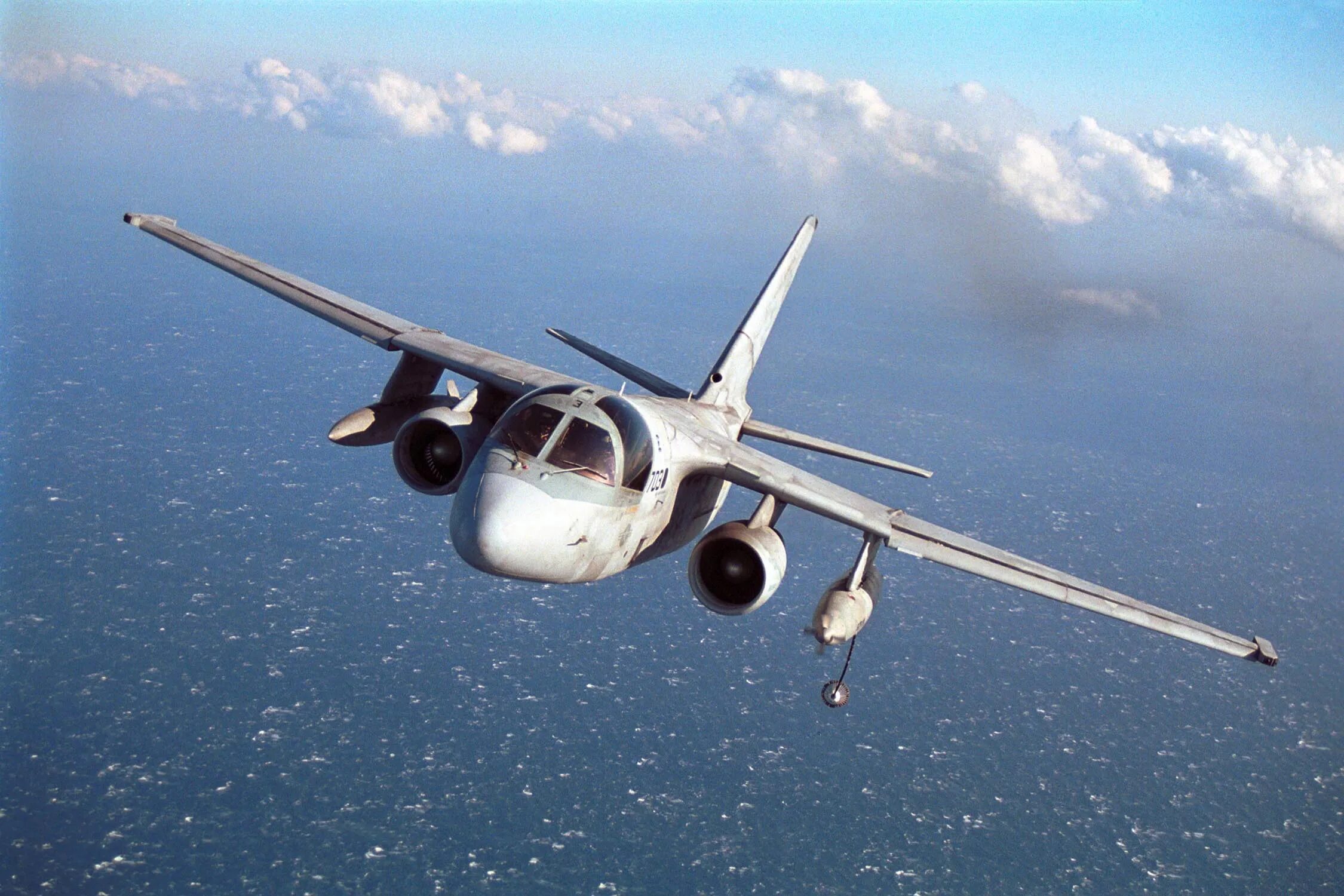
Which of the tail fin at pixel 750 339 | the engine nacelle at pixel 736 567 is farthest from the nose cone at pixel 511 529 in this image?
the tail fin at pixel 750 339

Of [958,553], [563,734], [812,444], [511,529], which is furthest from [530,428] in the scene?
[563,734]

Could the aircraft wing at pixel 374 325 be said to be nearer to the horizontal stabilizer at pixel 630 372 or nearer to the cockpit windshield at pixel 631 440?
the cockpit windshield at pixel 631 440

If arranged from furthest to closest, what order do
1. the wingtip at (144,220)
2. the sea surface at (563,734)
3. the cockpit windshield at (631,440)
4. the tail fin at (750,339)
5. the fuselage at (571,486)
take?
the sea surface at (563,734), the tail fin at (750,339), the wingtip at (144,220), the cockpit windshield at (631,440), the fuselage at (571,486)

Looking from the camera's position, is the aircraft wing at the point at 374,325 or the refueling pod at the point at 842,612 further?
the aircraft wing at the point at 374,325

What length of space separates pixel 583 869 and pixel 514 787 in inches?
585

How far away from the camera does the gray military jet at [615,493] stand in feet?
70.7

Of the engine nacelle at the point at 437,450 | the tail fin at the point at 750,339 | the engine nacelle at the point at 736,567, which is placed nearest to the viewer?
the engine nacelle at the point at 736,567

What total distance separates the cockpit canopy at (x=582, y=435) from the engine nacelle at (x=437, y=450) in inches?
160

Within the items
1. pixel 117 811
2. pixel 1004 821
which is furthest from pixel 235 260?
pixel 1004 821

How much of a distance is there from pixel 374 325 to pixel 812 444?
15.1m

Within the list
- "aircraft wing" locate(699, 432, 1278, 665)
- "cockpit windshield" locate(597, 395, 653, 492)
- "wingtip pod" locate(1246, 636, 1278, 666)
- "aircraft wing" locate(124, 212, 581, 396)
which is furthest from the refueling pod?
"wingtip pod" locate(1246, 636, 1278, 666)

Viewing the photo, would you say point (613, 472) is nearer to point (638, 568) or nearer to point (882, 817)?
point (882, 817)

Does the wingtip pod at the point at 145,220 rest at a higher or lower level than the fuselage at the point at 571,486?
higher

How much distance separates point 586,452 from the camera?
22547 millimetres
